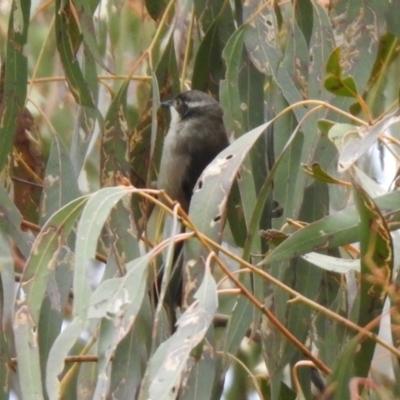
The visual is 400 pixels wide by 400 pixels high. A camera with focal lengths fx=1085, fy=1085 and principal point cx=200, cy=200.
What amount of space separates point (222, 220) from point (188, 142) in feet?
4.81

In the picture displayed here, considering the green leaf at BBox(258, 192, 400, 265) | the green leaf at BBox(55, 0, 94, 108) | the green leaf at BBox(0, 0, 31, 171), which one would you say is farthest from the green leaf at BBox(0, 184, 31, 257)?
the green leaf at BBox(258, 192, 400, 265)

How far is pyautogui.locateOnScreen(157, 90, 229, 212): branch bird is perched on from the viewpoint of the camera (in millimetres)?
3434

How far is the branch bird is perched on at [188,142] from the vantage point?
3.43 m

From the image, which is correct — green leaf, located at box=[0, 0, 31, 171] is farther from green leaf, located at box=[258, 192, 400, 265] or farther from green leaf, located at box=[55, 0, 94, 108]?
green leaf, located at box=[258, 192, 400, 265]

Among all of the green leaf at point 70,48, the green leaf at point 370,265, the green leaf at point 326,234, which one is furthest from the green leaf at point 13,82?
the green leaf at point 370,265

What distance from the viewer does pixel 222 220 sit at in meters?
2.21

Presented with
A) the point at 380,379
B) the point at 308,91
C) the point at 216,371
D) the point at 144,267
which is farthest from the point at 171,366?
the point at 308,91

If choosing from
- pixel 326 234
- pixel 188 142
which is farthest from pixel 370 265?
pixel 188 142

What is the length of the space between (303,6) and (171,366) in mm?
1331

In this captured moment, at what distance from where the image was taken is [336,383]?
206cm

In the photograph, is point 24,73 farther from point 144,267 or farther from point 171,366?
point 171,366

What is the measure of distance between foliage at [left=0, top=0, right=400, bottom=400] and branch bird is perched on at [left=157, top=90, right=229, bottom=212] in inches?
3.6

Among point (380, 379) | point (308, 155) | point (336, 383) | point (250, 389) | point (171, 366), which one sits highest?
point (308, 155)

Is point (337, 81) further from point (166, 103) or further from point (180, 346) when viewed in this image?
point (166, 103)
